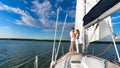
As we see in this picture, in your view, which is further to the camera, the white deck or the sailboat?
the white deck

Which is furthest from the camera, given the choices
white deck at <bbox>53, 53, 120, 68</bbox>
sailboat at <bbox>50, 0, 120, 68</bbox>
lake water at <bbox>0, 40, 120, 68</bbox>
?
lake water at <bbox>0, 40, 120, 68</bbox>

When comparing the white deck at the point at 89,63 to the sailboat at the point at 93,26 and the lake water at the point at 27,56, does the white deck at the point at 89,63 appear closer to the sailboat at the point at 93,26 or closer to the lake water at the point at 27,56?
the sailboat at the point at 93,26

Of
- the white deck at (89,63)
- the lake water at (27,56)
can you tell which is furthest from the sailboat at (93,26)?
the lake water at (27,56)

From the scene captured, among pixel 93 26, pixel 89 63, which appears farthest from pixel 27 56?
pixel 89 63

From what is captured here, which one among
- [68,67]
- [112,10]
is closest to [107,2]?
[112,10]

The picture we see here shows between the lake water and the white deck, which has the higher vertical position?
the white deck

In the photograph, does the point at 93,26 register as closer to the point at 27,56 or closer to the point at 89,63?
the point at 89,63

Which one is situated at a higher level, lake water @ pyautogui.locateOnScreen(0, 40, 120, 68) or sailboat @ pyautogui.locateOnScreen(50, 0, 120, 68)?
sailboat @ pyautogui.locateOnScreen(50, 0, 120, 68)

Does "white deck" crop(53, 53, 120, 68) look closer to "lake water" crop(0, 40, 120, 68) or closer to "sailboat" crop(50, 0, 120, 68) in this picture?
"sailboat" crop(50, 0, 120, 68)

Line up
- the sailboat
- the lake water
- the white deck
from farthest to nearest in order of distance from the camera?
1. the lake water
2. the white deck
3. the sailboat

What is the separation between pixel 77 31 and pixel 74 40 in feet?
3.02

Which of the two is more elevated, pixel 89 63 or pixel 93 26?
pixel 93 26

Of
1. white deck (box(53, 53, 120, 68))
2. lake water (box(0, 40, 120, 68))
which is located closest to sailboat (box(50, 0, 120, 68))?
white deck (box(53, 53, 120, 68))

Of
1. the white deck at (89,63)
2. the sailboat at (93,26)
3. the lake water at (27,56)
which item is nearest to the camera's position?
the sailboat at (93,26)
